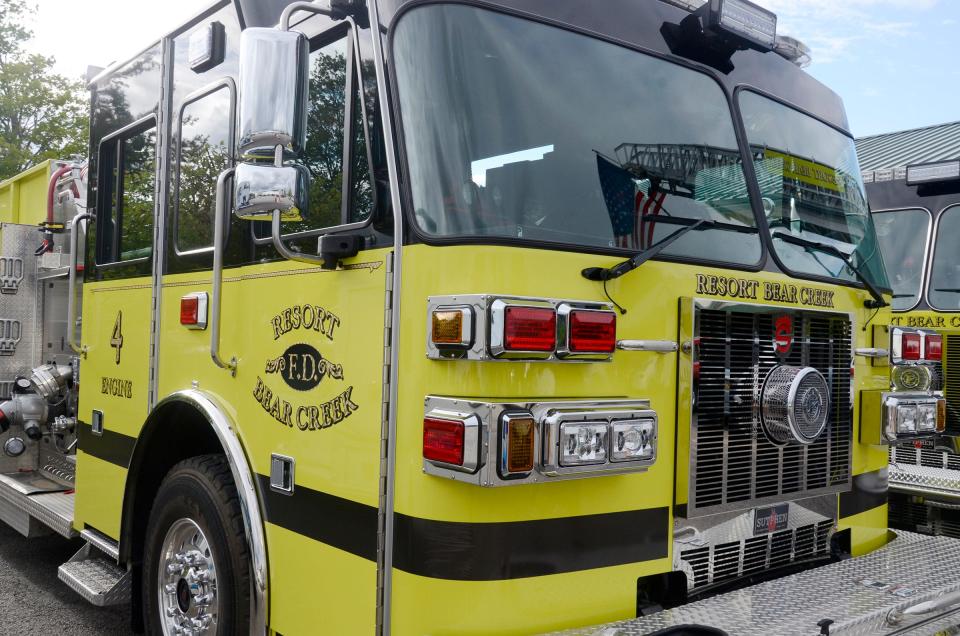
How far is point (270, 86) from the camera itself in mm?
2346

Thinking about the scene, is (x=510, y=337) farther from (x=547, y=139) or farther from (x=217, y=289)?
(x=217, y=289)

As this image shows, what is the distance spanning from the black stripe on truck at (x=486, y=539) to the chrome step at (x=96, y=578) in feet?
4.49

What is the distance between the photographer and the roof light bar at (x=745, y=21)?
2.95m

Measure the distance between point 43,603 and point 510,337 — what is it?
368 centimetres

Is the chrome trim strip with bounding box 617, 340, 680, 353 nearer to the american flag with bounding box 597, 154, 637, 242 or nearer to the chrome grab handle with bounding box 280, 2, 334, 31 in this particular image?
the american flag with bounding box 597, 154, 637, 242

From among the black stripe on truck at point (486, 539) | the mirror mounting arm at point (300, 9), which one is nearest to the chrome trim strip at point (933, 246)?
the black stripe on truck at point (486, 539)

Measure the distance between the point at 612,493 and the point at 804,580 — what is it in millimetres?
833

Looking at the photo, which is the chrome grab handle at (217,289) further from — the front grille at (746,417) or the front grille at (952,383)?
the front grille at (952,383)

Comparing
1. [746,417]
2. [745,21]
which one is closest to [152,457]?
[746,417]

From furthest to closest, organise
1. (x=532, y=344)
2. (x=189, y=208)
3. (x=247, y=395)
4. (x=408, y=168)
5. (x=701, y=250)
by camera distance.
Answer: (x=189, y=208), (x=247, y=395), (x=701, y=250), (x=408, y=168), (x=532, y=344)

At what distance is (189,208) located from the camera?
3570mm

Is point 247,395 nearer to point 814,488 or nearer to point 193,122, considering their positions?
point 193,122

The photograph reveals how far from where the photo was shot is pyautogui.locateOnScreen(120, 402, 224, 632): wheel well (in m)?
3.48

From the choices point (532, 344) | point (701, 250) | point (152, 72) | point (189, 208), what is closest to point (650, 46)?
point (701, 250)
